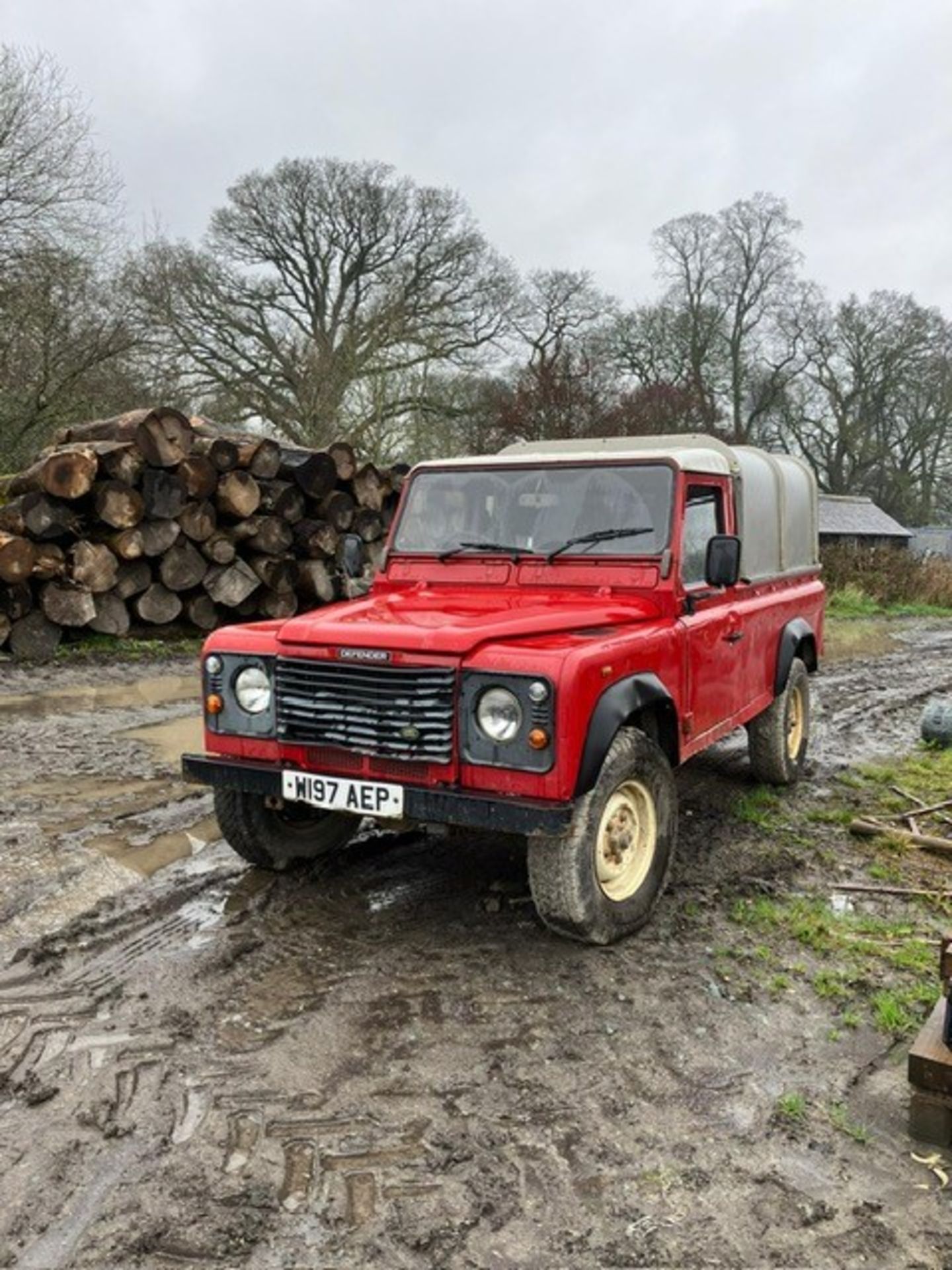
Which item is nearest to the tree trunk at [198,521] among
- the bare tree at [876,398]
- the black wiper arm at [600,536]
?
the black wiper arm at [600,536]

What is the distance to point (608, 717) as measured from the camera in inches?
146

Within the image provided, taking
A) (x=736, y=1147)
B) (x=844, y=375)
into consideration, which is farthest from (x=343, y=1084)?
(x=844, y=375)

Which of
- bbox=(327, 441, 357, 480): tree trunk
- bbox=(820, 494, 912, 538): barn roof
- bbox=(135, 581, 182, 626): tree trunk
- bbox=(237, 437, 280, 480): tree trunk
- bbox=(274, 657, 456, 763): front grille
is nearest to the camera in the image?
bbox=(274, 657, 456, 763): front grille

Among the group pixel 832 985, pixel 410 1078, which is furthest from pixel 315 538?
pixel 410 1078

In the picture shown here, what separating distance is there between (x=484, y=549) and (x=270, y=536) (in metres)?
8.16

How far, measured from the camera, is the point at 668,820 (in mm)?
4246

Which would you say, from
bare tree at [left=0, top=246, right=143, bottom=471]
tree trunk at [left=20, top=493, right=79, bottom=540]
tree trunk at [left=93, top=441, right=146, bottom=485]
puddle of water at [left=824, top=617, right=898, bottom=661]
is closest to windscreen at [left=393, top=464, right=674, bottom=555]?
tree trunk at [left=93, top=441, right=146, bottom=485]

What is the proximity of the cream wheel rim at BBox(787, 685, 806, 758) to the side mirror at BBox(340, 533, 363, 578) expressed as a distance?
10.4 ft

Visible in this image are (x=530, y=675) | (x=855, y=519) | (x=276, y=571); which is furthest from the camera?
(x=855, y=519)

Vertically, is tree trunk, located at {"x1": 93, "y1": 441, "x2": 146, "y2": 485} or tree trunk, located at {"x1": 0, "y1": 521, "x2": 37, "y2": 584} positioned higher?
tree trunk, located at {"x1": 93, "y1": 441, "x2": 146, "y2": 485}

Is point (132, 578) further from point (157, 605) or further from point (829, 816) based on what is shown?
point (829, 816)

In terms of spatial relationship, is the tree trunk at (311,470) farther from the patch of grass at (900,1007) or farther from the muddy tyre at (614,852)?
the patch of grass at (900,1007)

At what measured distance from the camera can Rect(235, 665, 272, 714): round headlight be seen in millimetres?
4086

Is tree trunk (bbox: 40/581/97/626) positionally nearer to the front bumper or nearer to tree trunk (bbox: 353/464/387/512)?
tree trunk (bbox: 353/464/387/512)
